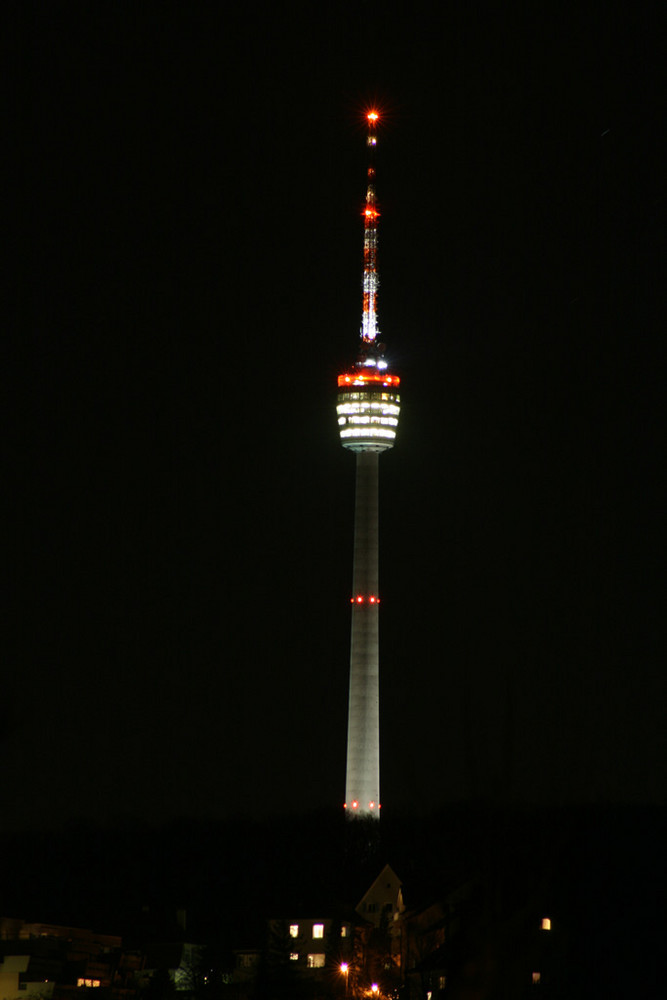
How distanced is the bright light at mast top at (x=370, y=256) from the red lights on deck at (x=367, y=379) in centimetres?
256

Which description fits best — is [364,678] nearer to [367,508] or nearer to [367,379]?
[367,508]

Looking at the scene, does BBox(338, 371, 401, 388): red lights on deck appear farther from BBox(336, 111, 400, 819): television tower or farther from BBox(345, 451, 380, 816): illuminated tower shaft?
BBox(345, 451, 380, 816): illuminated tower shaft

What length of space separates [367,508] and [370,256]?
18.1 m

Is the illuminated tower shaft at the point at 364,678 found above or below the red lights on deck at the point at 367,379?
below

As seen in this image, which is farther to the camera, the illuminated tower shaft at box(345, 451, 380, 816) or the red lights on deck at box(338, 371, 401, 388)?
the red lights on deck at box(338, 371, 401, 388)

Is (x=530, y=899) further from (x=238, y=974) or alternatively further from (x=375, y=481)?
(x=375, y=481)

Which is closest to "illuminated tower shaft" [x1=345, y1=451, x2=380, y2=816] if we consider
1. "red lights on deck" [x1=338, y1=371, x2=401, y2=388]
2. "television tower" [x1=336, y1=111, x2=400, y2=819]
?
"television tower" [x1=336, y1=111, x2=400, y2=819]

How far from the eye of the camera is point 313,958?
171 ft

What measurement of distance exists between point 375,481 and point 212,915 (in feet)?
153

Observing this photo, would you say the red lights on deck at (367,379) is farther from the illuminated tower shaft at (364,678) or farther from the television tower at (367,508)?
the illuminated tower shaft at (364,678)

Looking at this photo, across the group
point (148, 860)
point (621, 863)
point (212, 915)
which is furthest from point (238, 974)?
point (148, 860)

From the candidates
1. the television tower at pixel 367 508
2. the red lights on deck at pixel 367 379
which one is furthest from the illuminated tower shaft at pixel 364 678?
the red lights on deck at pixel 367 379

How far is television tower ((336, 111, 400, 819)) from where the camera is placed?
92.4 meters

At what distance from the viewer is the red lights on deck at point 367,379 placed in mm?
102375
